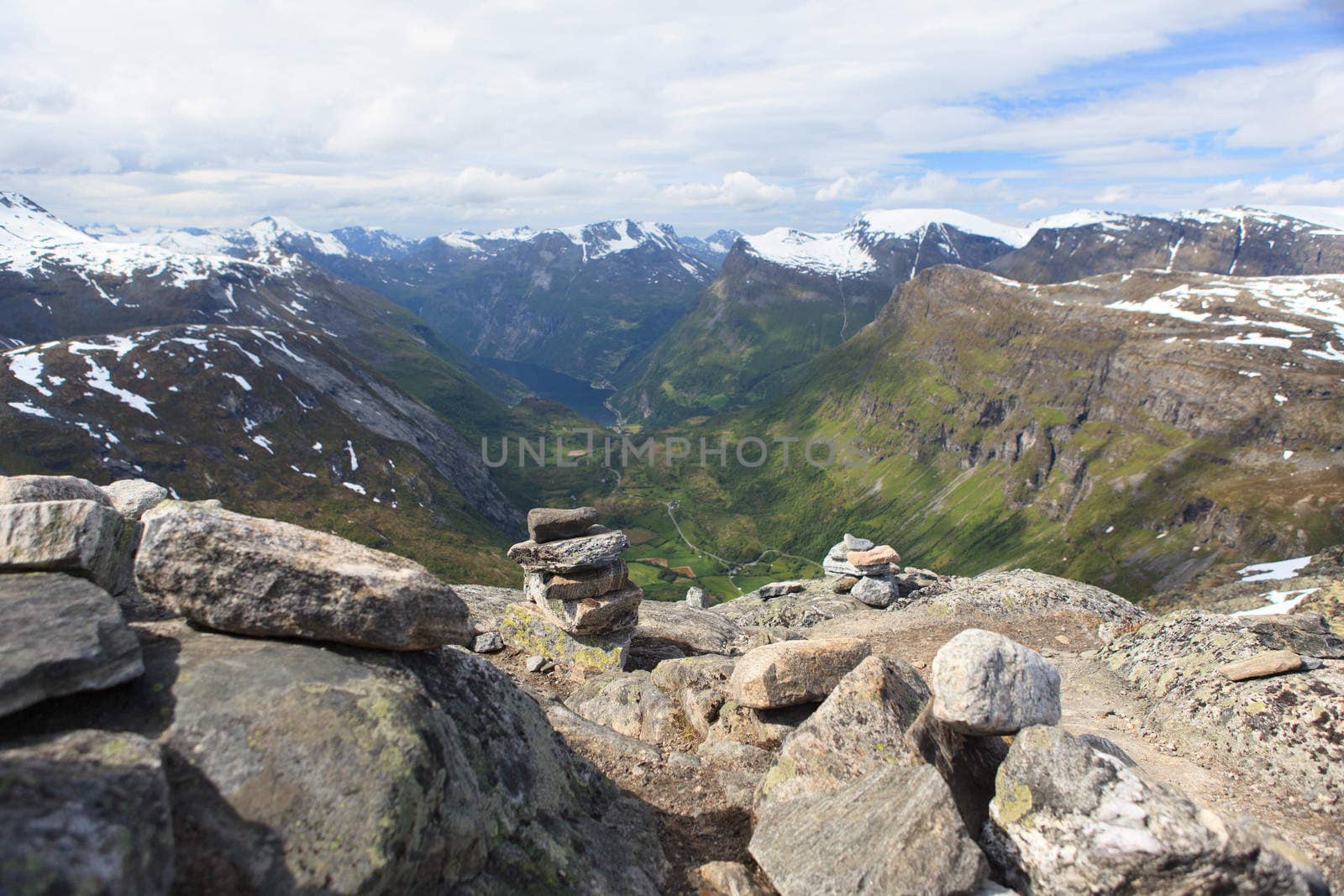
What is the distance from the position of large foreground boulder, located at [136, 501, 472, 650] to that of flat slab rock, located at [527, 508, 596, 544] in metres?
15.8

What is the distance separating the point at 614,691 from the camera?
2203 cm

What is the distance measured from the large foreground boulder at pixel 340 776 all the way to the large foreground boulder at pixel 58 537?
1492 millimetres

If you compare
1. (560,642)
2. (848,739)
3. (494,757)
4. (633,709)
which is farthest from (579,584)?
(494,757)

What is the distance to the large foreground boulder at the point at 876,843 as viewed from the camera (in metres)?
10.5

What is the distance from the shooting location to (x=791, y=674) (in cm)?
1814

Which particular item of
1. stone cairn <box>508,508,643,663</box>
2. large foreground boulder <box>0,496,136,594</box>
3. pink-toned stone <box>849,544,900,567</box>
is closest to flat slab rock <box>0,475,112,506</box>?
large foreground boulder <box>0,496,136,594</box>

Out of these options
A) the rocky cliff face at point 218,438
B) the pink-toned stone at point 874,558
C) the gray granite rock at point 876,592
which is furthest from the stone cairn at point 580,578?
the rocky cliff face at point 218,438

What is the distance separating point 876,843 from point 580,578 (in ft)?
58.1

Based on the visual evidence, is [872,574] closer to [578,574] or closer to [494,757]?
[578,574]

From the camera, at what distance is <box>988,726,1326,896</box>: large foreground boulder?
32.1ft

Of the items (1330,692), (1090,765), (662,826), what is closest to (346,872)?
(662,826)

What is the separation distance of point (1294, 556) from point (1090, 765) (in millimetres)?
184750

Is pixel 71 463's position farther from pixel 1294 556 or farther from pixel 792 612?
pixel 1294 556

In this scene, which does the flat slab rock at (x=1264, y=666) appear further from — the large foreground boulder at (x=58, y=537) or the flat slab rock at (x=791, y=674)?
the large foreground boulder at (x=58, y=537)
